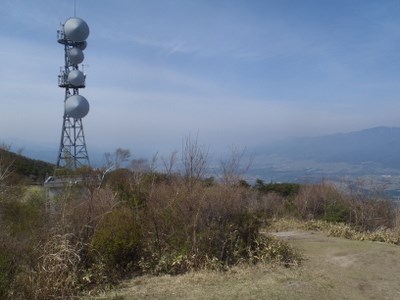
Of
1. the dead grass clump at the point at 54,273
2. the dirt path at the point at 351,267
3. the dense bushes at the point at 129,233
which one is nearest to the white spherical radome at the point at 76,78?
the dense bushes at the point at 129,233

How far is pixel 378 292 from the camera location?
6.98 m

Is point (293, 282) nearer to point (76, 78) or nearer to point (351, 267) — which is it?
point (351, 267)

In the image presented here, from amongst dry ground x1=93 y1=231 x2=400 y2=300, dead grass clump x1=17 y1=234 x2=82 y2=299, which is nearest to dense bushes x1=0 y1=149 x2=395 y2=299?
dead grass clump x1=17 y1=234 x2=82 y2=299

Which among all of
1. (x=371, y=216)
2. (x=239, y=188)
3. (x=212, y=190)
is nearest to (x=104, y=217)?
(x=212, y=190)

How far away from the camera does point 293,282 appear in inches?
281

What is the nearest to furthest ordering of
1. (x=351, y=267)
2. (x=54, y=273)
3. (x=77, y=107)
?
(x=54, y=273) < (x=351, y=267) < (x=77, y=107)

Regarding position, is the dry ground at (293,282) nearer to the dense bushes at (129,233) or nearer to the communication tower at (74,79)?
the dense bushes at (129,233)

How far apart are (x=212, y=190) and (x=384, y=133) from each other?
473 feet

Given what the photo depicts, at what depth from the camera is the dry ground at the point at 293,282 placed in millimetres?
6621

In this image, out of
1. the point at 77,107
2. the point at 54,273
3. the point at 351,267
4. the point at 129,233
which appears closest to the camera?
the point at 54,273

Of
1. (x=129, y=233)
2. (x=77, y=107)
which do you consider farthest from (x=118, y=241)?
(x=77, y=107)

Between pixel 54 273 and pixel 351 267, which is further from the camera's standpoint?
pixel 351 267

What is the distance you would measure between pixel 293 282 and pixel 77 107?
21086 millimetres

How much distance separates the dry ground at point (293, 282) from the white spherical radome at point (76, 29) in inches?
856
